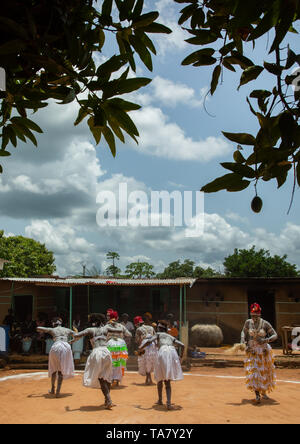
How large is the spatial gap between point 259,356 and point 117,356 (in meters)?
3.66

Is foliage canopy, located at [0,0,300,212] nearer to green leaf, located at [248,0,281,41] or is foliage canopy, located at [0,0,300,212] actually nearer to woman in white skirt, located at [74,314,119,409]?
green leaf, located at [248,0,281,41]

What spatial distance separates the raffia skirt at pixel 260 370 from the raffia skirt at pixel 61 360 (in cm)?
413

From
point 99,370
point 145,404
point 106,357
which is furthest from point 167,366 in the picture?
point 99,370

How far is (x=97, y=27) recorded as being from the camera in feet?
6.14

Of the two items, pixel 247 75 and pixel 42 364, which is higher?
pixel 247 75

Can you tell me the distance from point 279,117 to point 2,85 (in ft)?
4.24

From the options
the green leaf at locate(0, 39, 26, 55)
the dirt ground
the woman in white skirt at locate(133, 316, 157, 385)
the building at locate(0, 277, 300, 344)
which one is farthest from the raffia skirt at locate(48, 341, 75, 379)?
the building at locate(0, 277, 300, 344)

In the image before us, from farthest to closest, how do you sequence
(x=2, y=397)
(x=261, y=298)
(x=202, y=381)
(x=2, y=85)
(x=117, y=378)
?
(x=261, y=298) < (x=202, y=381) < (x=117, y=378) < (x=2, y=397) < (x=2, y=85)

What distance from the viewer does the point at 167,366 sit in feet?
23.9

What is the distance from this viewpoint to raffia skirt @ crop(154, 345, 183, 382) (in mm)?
7289

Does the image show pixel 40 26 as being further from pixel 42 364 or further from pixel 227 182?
pixel 42 364

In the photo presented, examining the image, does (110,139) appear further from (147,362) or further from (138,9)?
(147,362)

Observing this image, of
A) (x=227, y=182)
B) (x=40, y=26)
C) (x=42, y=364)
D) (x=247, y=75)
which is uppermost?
(x=40, y=26)

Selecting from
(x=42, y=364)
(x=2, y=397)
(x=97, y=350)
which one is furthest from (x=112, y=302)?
(x=97, y=350)
